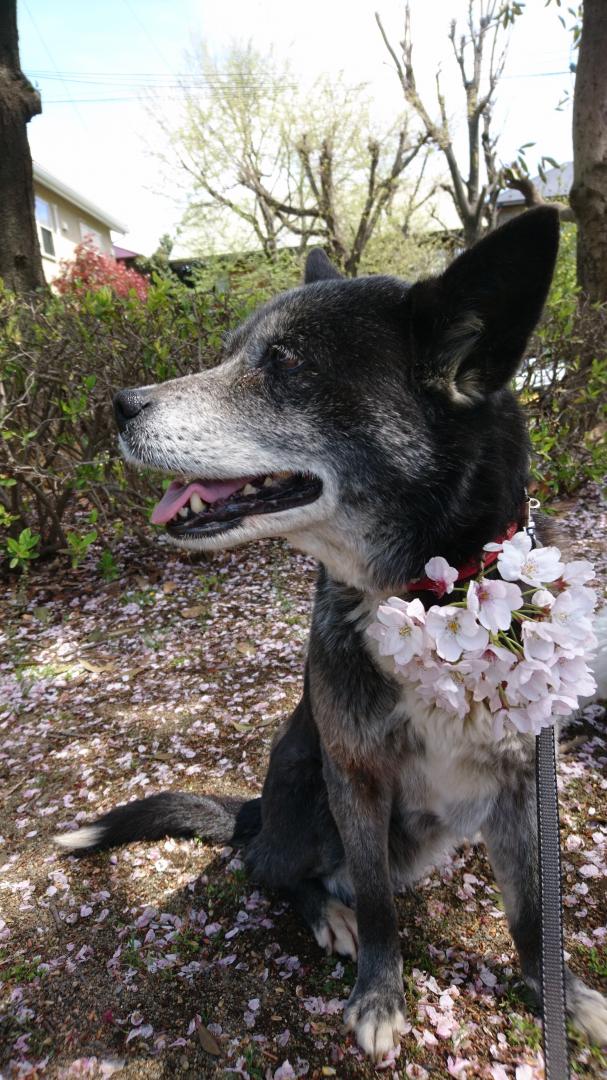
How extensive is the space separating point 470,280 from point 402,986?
195 centimetres

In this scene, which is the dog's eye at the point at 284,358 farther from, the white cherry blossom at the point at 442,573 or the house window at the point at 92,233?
the house window at the point at 92,233

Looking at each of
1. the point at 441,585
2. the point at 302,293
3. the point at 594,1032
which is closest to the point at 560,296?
the point at 302,293

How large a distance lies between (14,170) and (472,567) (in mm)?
7468

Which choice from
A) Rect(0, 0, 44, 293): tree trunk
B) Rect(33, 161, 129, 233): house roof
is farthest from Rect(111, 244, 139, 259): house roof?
Rect(0, 0, 44, 293): tree trunk

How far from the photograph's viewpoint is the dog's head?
5.26ft

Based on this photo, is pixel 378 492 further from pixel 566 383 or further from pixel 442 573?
pixel 566 383

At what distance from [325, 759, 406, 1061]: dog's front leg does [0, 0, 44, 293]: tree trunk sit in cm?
656

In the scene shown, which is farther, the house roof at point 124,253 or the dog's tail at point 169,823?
the house roof at point 124,253

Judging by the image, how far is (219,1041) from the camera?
6.00 ft

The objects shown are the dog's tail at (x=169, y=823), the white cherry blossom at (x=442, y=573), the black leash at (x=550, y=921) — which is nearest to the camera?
the black leash at (x=550, y=921)

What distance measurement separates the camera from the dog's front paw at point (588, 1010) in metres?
1.77

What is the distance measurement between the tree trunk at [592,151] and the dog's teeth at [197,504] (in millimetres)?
5757

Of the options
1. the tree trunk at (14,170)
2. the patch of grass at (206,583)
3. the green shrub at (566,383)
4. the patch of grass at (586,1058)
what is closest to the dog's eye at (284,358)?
the patch of grass at (586,1058)

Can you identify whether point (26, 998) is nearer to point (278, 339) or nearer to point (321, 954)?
point (321, 954)
